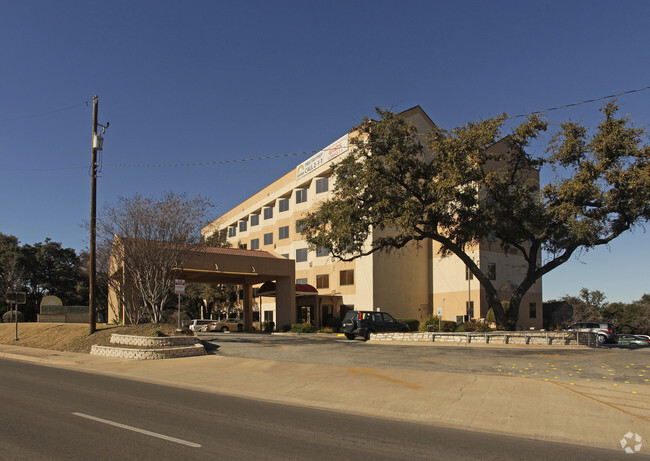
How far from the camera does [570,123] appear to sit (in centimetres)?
2347

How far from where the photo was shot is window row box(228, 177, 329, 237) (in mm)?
48625

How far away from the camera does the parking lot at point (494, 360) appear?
13.8m

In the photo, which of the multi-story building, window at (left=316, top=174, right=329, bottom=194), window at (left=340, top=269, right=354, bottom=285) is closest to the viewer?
the multi-story building

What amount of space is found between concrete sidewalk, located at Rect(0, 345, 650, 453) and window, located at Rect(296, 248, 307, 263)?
33886 mm

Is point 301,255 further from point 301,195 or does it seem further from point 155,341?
point 155,341

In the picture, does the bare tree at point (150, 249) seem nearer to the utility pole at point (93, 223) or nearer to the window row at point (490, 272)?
the utility pole at point (93, 223)

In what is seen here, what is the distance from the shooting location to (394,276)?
4328 cm

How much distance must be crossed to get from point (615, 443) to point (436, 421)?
9.30 ft

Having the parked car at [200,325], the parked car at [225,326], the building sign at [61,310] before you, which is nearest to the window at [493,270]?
the parked car at [225,326]

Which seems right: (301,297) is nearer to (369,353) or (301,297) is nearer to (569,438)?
(369,353)

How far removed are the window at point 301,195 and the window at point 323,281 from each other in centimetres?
826

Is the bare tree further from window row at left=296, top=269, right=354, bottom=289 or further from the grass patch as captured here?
window row at left=296, top=269, right=354, bottom=289

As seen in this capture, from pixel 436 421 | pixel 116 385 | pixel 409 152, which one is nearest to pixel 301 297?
pixel 409 152

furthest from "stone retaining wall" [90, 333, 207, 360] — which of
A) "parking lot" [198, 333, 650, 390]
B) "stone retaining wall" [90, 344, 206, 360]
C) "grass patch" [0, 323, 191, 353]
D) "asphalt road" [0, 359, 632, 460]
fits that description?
"asphalt road" [0, 359, 632, 460]
